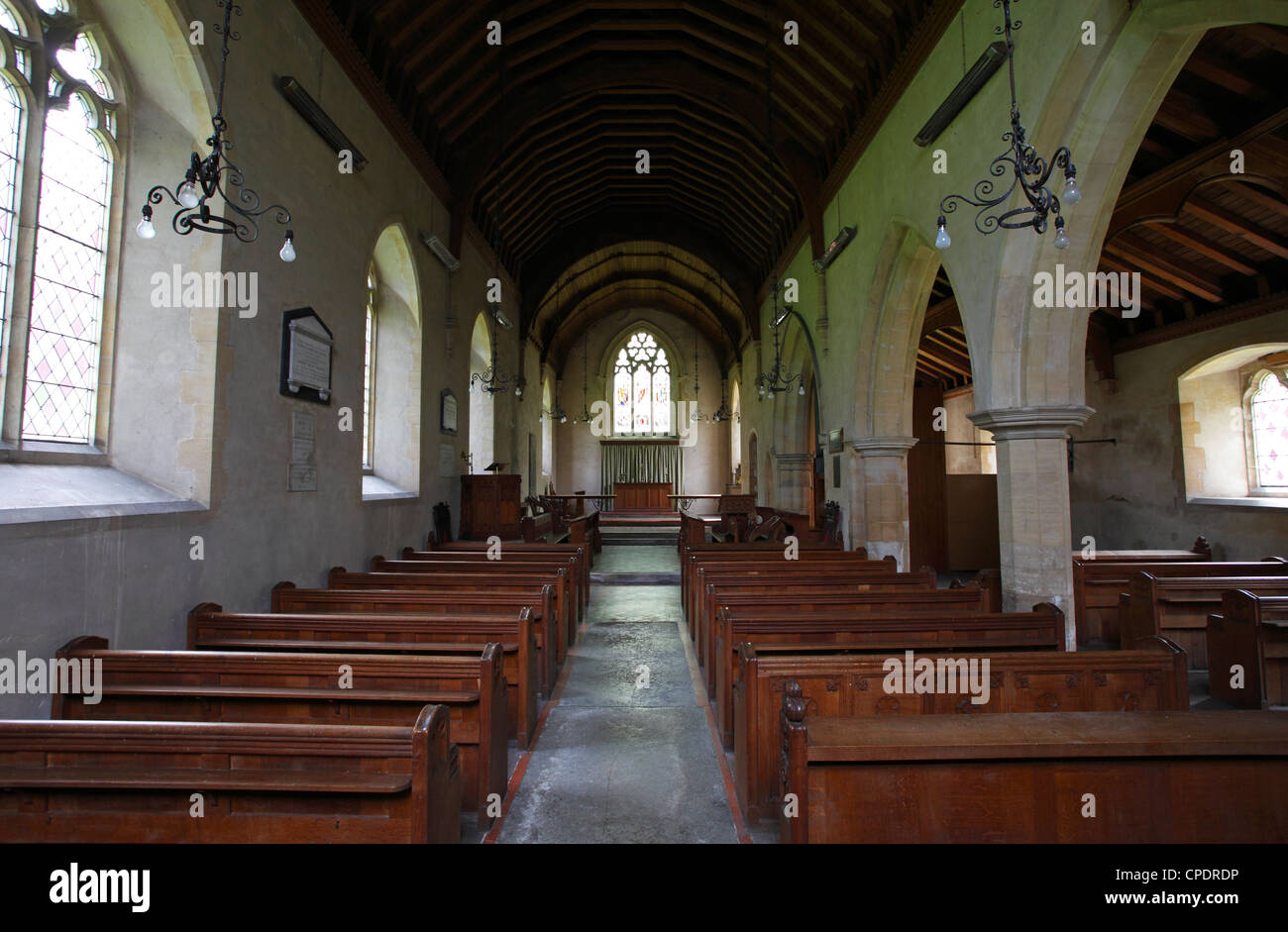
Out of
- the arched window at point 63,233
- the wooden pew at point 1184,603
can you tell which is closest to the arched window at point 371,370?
the arched window at point 63,233

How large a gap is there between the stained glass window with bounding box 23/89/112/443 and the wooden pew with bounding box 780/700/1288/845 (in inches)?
158

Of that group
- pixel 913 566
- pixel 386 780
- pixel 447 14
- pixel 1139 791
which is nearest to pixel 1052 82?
pixel 1139 791

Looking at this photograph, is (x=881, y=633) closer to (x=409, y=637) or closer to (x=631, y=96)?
(x=409, y=637)

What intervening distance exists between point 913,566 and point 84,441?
377 inches

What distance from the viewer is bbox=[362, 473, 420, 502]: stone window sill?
6.33 meters

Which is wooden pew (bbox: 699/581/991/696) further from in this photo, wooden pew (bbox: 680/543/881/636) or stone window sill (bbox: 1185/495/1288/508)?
stone window sill (bbox: 1185/495/1288/508)

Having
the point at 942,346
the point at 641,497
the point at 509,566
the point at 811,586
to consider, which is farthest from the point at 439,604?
the point at 641,497

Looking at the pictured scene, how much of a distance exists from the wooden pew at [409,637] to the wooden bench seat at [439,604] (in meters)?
0.47

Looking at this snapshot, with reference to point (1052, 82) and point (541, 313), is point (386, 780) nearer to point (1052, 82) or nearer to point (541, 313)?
point (1052, 82)

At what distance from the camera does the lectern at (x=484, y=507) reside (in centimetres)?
873

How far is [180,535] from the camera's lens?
3.63 m

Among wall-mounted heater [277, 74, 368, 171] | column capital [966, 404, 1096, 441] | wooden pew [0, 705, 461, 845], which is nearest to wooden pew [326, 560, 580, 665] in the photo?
wooden pew [0, 705, 461, 845]

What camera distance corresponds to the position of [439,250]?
7438 millimetres
